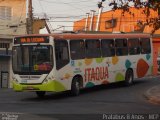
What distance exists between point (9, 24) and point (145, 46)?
17489 millimetres

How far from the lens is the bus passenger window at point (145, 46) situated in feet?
99.6

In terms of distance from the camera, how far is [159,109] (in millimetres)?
18781

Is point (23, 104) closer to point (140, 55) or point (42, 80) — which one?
point (42, 80)

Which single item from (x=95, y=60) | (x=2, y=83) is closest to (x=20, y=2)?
(x=2, y=83)

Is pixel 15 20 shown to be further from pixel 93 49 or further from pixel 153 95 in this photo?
pixel 153 95

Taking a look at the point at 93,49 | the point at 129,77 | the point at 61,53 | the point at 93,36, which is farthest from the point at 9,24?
the point at 61,53


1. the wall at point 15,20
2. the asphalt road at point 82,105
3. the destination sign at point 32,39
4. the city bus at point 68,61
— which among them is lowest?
the asphalt road at point 82,105

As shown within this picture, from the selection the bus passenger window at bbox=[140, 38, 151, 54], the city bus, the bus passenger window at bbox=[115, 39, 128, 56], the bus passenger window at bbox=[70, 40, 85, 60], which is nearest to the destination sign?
the city bus

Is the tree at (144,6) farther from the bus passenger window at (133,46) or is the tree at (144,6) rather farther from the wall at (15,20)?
the wall at (15,20)

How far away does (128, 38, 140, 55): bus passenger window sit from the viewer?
29125mm

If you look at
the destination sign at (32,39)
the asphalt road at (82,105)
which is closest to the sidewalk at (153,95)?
the asphalt road at (82,105)

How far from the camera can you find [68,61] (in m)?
23.6

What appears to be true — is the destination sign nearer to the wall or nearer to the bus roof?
the bus roof

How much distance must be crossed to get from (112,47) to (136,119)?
40.5ft
